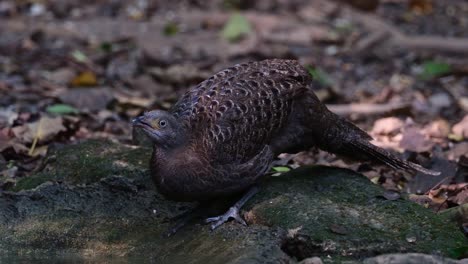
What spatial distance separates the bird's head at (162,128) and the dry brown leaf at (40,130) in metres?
2.02

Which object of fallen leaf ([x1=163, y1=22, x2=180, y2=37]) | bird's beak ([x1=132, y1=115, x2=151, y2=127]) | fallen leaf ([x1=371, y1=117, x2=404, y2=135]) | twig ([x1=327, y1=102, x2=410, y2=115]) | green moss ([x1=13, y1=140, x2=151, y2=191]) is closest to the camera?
bird's beak ([x1=132, y1=115, x2=151, y2=127])

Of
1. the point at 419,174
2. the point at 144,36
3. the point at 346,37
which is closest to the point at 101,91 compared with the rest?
the point at 144,36

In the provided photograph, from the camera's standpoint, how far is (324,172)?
4836 millimetres

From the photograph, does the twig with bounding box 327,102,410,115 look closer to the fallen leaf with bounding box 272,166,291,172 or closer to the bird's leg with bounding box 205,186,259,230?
the fallen leaf with bounding box 272,166,291,172

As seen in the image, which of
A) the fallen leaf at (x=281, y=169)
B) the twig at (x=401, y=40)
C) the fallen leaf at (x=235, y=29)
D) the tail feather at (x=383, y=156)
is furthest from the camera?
the fallen leaf at (x=235, y=29)

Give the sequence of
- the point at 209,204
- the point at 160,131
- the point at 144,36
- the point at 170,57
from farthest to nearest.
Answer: the point at 144,36 → the point at 170,57 → the point at 209,204 → the point at 160,131

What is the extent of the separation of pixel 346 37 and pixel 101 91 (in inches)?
155

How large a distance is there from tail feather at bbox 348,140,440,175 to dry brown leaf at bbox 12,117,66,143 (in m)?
2.40

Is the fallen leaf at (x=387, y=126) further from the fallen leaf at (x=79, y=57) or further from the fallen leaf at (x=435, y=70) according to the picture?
the fallen leaf at (x=79, y=57)

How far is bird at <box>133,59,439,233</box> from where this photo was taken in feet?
14.4

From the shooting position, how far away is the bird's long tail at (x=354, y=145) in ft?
16.4

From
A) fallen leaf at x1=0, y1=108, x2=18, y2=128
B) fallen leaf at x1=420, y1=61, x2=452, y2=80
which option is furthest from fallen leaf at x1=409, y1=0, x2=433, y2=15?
fallen leaf at x1=0, y1=108, x2=18, y2=128

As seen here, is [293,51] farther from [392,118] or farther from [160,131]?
[160,131]

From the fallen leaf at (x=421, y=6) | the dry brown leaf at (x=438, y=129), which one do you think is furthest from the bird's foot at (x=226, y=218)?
the fallen leaf at (x=421, y=6)
